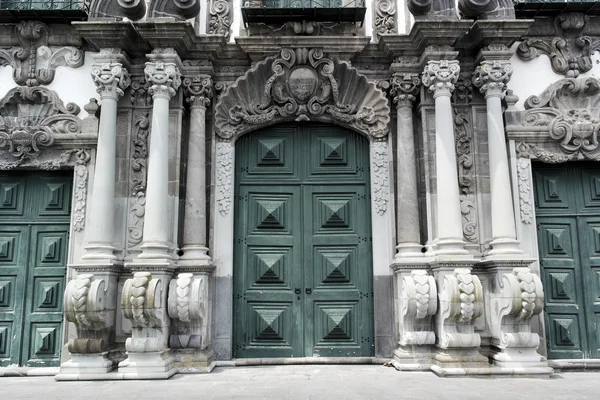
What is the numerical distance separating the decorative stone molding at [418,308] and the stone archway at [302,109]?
1040 millimetres

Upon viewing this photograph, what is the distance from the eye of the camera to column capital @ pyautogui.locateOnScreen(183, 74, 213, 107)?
8.34m

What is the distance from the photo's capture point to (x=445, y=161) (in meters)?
7.84

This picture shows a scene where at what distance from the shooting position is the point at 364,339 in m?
8.26

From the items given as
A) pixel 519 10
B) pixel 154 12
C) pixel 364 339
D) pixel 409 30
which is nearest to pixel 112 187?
pixel 154 12

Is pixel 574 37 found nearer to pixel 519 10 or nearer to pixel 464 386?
pixel 519 10

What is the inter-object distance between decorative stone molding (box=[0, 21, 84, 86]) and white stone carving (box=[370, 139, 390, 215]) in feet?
16.9

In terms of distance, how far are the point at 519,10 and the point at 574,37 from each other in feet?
3.56

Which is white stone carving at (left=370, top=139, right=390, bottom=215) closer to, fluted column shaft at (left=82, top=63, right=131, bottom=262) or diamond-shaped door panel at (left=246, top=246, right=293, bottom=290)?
diamond-shaped door panel at (left=246, top=246, right=293, bottom=290)

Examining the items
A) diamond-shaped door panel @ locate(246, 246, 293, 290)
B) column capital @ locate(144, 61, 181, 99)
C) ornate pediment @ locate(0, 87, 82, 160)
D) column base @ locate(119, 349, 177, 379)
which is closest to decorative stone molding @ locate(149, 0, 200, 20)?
column capital @ locate(144, 61, 181, 99)

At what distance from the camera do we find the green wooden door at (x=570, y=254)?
27.0ft

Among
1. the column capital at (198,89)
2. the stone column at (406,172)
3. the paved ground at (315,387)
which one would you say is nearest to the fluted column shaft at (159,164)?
the column capital at (198,89)

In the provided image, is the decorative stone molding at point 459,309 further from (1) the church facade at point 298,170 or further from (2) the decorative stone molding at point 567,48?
(2) the decorative stone molding at point 567,48

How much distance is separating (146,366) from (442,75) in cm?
599

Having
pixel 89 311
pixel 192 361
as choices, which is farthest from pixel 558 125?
pixel 89 311
